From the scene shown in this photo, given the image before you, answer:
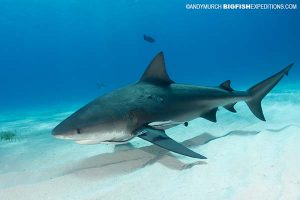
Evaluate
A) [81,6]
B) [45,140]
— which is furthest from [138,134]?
[81,6]

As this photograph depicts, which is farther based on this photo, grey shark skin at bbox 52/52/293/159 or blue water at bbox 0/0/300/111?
blue water at bbox 0/0/300/111

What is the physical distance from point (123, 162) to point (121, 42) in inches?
4211

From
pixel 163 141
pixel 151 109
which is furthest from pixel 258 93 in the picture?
pixel 163 141

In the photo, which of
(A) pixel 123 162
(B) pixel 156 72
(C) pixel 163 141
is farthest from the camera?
(B) pixel 156 72

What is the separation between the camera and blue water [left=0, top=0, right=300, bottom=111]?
9206 cm

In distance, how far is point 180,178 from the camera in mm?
3598

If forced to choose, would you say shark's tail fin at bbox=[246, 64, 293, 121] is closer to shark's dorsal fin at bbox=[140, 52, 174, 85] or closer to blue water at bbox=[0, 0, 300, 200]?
blue water at bbox=[0, 0, 300, 200]

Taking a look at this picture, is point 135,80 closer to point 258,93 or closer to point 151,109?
point 258,93

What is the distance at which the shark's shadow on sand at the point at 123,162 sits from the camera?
4027 mm

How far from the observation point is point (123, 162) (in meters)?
4.40

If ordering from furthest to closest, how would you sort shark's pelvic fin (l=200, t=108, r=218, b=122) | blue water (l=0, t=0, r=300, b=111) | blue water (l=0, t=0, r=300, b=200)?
blue water (l=0, t=0, r=300, b=111)
shark's pelvic fin (l=200, t=108, r=218, b=122)
blue water (l=0, t=0, r=300, b=200)

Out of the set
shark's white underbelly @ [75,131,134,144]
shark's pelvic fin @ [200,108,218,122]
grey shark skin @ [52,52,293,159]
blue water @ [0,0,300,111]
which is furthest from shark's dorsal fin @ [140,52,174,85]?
blue water @ [0,0,300,111]

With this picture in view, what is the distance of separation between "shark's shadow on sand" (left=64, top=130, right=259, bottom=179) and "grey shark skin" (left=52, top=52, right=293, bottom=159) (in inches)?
16.2

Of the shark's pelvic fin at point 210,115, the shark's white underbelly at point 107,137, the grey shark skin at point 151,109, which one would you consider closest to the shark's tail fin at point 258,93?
the grey shark skin at point 151,109
